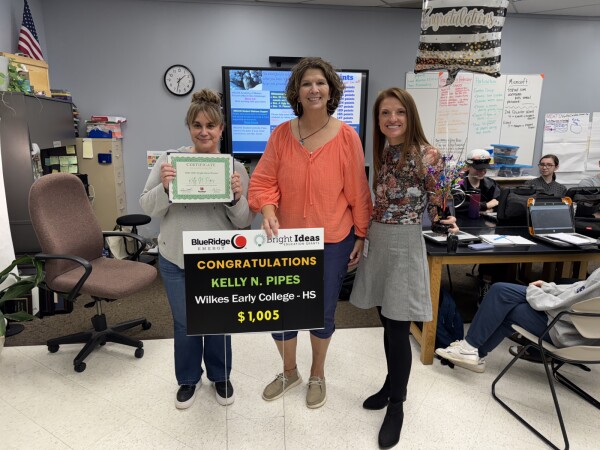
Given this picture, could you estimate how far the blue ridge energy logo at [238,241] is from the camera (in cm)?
151

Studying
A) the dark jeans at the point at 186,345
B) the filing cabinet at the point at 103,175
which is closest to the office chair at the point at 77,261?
the dark jeans at the point at 186,345

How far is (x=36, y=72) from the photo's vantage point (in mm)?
3447

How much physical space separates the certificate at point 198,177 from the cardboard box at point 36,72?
2.56 m

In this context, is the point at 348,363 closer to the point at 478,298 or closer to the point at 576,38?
the point at 478,298

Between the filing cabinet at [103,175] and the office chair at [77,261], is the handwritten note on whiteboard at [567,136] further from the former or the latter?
the filing cabinet at [103,175]

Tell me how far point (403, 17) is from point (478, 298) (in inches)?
132

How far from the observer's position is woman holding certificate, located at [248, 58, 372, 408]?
1.70m

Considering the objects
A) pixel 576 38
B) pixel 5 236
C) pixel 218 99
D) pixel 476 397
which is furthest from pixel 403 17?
pixel 5 236

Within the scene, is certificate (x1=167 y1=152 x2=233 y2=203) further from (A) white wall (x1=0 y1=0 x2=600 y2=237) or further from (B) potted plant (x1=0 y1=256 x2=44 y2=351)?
(A) white wall (x1=0 y1=0 x2=600 y2=237)

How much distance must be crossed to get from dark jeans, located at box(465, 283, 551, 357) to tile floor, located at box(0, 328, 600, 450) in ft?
0.91

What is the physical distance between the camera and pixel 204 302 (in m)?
1.55

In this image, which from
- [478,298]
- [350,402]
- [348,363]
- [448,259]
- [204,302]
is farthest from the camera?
[478,298]

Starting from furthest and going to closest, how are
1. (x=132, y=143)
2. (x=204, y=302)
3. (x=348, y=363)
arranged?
1. (x=132, y=143)
2. (x=348, y=363)
3. (x=204, y=302)

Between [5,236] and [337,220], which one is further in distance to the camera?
[5,236]
